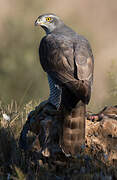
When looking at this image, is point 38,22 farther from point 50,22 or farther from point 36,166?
point 36,166

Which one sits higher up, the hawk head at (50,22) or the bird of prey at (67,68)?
the hawk head at (50,22)

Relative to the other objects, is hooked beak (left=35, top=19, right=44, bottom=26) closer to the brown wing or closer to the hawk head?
the hawk head

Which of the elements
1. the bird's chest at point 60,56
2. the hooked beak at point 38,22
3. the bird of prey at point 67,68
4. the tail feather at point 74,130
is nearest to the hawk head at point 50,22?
the hooked beak at point 38,22

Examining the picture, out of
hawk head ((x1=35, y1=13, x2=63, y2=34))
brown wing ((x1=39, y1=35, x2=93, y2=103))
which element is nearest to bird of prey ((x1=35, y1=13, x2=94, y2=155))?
brown wing ((x1=39, y1=35, x2=93, y2=103))

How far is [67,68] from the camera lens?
3936 mm

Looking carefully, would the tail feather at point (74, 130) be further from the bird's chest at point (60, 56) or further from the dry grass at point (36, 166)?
the bird's chest at point (60, 56)

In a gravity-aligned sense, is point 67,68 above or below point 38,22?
below

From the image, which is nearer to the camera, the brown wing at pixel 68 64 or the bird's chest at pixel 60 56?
the brown wing at pixel 68 64

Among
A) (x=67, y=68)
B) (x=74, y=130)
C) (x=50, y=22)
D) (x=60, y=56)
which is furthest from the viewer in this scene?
(x=50, y=22)

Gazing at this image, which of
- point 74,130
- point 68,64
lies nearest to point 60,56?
point 68,64

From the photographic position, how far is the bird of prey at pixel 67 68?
3725 mm

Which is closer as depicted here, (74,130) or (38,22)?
(74,130)

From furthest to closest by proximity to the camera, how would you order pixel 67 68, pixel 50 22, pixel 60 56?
pixel 50 22, pixel 60 56, pixel 67 68

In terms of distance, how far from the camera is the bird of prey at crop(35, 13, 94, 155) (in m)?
3.72
